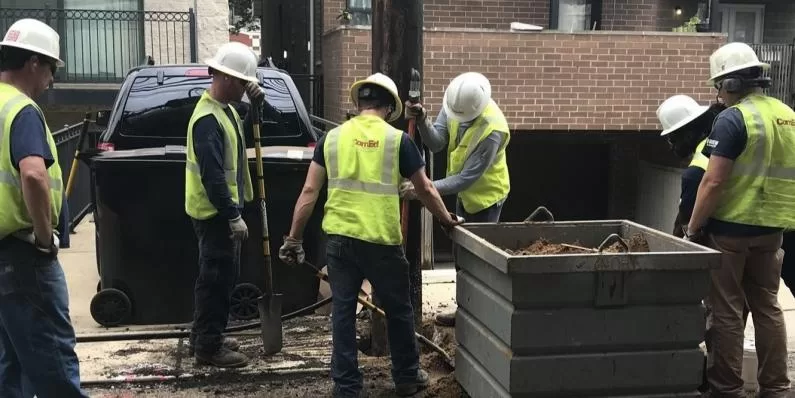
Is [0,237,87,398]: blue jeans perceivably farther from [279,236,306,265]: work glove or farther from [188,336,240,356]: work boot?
[188,336,240,356]: work boot

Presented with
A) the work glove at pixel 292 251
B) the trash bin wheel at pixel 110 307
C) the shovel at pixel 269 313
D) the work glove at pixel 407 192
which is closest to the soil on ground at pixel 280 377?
the shovel at pixel 269 313

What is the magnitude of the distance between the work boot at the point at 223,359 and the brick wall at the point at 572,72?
5.26 meters

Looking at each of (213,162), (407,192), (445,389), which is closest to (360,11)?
(213,162)

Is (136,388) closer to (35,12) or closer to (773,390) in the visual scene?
(773,390)

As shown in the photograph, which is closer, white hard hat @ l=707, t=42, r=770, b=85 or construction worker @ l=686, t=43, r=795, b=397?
construction worker @ l=686, t=43, r=795, b=397

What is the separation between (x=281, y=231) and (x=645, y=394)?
305 centimetres

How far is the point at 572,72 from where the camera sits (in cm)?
1002

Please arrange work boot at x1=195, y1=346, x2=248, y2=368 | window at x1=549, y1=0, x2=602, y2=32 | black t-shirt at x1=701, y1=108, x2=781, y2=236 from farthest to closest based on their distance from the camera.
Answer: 1. window at x1=549, y1=0, x2=602, y2=32
2. work boot at x1=195, y1=346, x2=248, y2=368
3. black t-shirt at x1=701, y1=108, x2=781, y2=236

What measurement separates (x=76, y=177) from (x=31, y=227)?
6.50 metres

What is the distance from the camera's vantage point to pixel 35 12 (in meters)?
12.4

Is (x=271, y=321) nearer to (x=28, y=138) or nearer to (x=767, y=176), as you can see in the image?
(x=28, y=138)

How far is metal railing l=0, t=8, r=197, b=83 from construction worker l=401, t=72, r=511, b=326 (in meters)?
8.17

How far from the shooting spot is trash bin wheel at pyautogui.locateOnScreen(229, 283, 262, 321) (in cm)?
584

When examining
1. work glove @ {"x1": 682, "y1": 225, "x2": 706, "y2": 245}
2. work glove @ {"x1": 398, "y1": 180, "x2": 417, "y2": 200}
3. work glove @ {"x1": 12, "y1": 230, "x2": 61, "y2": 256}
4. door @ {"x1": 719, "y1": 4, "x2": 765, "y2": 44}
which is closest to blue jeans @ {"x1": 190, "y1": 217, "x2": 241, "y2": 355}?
work glove @ {"x1": 398, "y1": 180, "x2": 417, "y2": 200}
